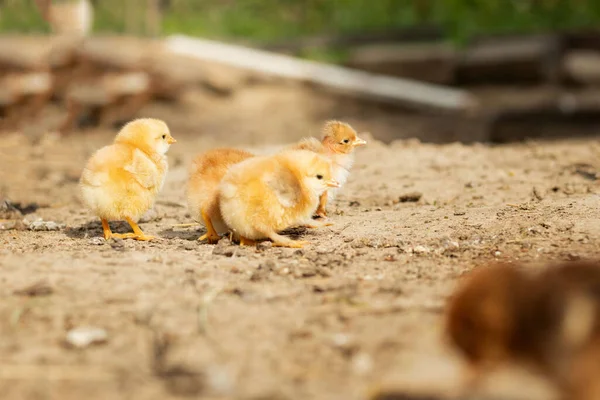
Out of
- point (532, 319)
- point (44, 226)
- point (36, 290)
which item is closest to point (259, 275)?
point (36, 290)

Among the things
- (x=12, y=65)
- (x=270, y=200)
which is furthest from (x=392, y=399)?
(x=12, y=65)

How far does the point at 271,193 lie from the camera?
4.51m

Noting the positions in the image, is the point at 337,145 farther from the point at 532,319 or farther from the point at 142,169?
the point at 532,319

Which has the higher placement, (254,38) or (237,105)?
(254,38)

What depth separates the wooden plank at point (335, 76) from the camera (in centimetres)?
1252

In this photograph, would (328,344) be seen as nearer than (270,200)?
Yes

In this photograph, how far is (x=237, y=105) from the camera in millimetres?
12539

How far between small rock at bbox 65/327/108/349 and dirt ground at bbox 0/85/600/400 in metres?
0.03

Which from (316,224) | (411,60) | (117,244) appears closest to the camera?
(117,244)

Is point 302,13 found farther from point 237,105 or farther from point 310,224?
point 310,224

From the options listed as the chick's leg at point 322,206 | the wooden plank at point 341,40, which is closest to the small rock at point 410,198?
the chick's leg at point 322,206

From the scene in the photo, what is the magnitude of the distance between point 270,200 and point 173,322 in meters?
1.36

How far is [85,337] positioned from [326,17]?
11.5 meters

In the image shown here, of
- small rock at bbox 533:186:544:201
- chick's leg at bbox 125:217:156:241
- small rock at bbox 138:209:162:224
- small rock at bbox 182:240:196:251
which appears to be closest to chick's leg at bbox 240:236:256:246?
small rock at bbox 182:240:196:251
